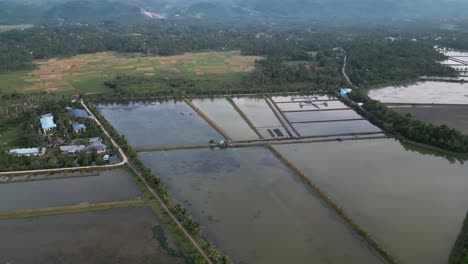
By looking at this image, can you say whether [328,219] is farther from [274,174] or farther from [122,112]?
[122,112]

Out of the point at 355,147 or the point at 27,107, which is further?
the point at 27,107

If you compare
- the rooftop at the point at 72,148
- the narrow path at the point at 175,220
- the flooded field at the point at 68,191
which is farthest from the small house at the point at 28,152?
the narrow path at the point at 175,220

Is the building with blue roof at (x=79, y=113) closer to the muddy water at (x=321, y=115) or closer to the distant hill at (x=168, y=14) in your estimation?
the muddy water at (x=321, y=115)

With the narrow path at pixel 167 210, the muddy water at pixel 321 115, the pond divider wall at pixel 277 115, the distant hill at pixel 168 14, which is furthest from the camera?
the distant hill at pixel 168 14

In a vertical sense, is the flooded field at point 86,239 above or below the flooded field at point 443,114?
below

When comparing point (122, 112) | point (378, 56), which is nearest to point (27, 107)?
point (122, 112)

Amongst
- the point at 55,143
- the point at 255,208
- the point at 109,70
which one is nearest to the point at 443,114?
the point at 255,208

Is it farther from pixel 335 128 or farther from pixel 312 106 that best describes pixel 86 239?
pixel 312 106
